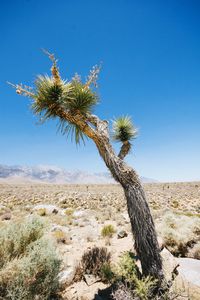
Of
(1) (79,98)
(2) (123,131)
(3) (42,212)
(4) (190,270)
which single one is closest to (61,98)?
(1) (79,98)

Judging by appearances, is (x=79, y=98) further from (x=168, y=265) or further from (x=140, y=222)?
(x=168, y=265)

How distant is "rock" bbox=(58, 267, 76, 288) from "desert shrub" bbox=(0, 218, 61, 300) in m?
0.50

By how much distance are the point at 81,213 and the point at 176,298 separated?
396 inches

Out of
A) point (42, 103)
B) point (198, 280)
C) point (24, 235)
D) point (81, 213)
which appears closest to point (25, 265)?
point (24, 235)

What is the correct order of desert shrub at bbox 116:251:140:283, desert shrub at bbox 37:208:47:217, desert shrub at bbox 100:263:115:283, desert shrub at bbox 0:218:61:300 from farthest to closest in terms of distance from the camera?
desert shrub at bbox 37:208:47:217, desert shrub at bbox 100:263:115:283, desert shrub at bbox 116:251:140:283, desert shrub at bbox 0:218:61:300

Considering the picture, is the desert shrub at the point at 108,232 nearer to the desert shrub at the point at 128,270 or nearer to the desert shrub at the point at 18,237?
the desert shrub at the point at 128,270

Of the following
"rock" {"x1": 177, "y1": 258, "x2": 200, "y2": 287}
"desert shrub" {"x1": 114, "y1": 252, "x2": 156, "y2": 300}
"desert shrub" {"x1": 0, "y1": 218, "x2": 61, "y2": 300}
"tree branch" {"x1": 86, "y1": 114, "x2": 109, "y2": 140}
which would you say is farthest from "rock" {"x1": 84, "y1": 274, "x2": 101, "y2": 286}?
"tree branch" {"x1": 86, "y1": 114, "x2": 109, "y2": 140}

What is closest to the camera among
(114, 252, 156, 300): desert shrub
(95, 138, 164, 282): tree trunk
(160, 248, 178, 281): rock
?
(114, 252, 156, 300): desert shrub

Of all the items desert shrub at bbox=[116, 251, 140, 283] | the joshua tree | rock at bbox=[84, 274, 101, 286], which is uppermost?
the joshua tree

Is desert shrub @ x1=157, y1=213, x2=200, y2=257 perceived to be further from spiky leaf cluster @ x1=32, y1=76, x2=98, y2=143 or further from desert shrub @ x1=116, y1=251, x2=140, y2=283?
spiky leaf cluster @ x1=32, y1=76, x2=98, y2=143

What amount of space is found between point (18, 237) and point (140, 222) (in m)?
2.59

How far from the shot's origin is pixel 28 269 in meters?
3.65

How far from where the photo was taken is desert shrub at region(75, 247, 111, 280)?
4.87 meters

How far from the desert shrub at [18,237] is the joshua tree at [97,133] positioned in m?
2.26
